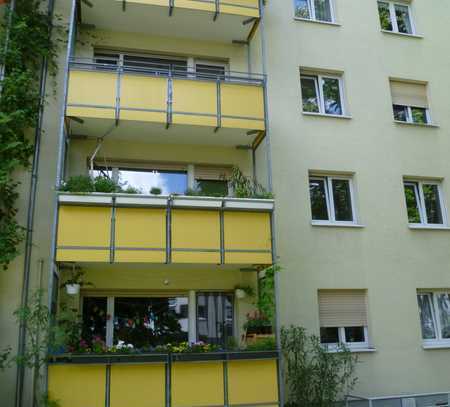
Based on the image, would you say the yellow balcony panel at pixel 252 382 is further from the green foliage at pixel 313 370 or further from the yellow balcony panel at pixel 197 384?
the green foliage at pixel 313 370

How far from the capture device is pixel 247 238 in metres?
9.96

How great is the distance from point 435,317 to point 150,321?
6618mm

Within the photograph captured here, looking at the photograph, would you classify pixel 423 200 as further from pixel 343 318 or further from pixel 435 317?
pixel 343 318

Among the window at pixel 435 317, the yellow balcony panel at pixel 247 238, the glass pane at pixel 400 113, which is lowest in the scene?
the window at pixel 435 317

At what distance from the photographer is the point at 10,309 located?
383 inches

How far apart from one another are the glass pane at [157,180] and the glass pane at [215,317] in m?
2.41

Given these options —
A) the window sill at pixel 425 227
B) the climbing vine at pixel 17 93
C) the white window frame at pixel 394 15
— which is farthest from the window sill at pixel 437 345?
the climbing vine at pixel 17 93

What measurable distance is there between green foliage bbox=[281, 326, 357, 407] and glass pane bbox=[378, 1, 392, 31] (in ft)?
29.0

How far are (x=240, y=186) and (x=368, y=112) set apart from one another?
4467 millimetres

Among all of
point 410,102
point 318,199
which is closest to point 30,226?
point 318,199

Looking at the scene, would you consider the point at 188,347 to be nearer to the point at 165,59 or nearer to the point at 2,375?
the point at 2,375

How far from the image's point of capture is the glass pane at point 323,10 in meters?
14.0

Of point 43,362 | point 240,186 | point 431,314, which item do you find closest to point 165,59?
point 240,186

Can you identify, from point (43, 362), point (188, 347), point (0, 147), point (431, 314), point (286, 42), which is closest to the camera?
point (43, 362)
